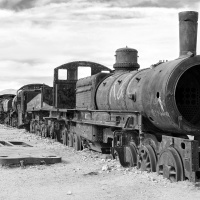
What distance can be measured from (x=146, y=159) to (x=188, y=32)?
270 centimetres

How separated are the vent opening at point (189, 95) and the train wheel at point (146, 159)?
0.99 metres

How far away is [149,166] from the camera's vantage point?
753 centimetres

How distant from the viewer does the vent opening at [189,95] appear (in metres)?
7.48

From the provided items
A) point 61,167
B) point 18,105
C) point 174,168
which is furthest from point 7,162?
point 18,105

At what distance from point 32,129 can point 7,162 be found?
44.5 feet

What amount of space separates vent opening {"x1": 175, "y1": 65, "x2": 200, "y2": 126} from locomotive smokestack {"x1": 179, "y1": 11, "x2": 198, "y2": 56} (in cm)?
43

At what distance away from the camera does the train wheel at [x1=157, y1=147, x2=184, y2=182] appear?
6.40m

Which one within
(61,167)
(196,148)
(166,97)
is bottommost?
(61,167)

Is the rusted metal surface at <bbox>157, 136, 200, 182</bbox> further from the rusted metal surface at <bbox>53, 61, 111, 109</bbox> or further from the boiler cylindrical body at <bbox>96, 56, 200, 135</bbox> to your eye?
the rusted metal surface at <bbox>53, 61, 111, 109</bbox>

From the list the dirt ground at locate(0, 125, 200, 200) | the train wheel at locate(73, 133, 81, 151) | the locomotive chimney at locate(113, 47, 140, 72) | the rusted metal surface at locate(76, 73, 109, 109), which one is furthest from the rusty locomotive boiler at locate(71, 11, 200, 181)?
the train wheel at locate(73, 133, 81, 151)

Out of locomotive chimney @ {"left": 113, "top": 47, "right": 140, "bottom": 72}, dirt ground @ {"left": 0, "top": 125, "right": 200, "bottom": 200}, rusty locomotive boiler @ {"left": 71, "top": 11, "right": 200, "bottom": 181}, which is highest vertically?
locomotive chimney @ {"left": 113, "top": 47, "right": 140, "bottom": 72}

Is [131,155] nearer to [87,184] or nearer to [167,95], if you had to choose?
[87,184]

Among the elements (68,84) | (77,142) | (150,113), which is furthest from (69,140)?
(150,113)

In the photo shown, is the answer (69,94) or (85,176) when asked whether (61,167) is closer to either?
(85,176)
